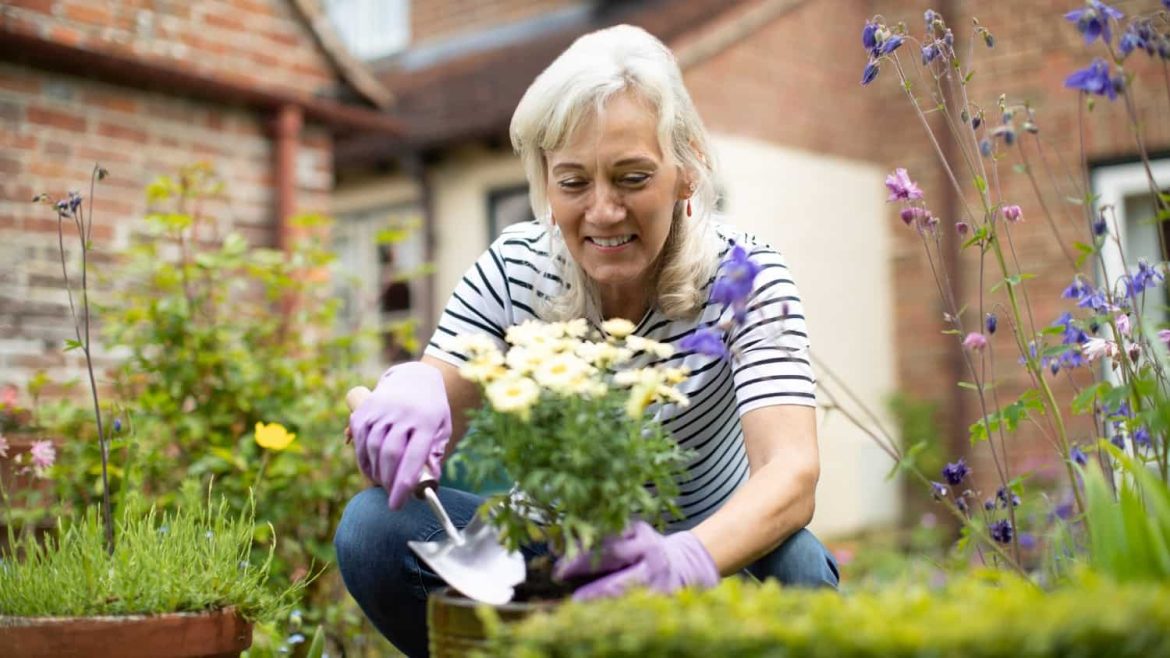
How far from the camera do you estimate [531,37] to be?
8.37m

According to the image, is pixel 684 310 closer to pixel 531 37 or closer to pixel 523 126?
pixel 523 126

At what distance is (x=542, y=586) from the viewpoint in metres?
1.47

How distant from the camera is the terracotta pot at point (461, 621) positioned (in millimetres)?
1308

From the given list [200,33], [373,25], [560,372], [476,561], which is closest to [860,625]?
[560,372]

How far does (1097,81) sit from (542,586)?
1.02 meters

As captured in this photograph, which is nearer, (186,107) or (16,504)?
(16,504)

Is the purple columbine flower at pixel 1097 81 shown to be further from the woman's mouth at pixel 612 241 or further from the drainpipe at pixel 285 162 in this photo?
the drainpipe at pixel 285 162

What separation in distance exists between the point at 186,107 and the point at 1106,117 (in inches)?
183

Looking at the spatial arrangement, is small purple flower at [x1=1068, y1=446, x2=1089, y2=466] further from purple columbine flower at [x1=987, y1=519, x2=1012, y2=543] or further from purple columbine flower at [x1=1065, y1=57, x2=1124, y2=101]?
purple columbine flower at [x1=1065, y1=57, x2=1124, y2=101]

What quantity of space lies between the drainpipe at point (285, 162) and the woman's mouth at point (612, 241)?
2975 mm

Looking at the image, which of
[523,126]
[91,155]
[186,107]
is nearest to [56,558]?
[523,126]

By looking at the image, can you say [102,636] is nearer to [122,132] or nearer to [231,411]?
[231,411]

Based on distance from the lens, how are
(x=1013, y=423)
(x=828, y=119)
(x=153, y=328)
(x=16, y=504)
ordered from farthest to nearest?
(x=828, y=119) < (x=153, y=328) < (x=16, y=504) < (x=1013, y=423)

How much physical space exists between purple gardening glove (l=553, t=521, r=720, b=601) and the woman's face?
59 centimetres
